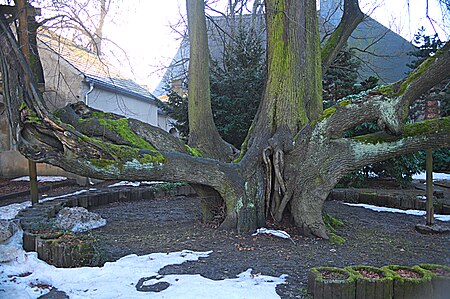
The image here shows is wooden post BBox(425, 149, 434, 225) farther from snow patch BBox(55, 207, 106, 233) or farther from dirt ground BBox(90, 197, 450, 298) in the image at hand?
snow patch BBox(55, 207, 106, 233)

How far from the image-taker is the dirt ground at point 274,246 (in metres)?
4.19

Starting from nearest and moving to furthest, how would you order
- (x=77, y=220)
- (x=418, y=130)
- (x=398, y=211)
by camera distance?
(x=418, y=130) < (x=77, y=220) < (x=398, y=211)

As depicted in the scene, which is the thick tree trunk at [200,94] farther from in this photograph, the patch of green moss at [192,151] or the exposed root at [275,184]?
the exposed root at [275,184]

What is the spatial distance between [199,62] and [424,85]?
137 inches

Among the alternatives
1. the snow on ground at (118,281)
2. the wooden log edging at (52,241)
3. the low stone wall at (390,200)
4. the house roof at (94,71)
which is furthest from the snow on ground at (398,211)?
the house roof at (94,71)

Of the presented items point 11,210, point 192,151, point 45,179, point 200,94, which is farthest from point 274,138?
point 45,179

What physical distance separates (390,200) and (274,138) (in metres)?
3.73

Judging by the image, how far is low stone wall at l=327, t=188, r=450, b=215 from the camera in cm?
730

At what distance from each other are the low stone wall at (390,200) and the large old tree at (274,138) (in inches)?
100

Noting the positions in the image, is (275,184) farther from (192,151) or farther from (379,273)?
(379,273)

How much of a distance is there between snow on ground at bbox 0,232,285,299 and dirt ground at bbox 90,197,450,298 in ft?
0.52

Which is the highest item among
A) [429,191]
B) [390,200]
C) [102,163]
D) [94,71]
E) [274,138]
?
[94,71]

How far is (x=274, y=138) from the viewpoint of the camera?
571 centimetres

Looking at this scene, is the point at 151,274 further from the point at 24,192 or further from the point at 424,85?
the point at 24,192
